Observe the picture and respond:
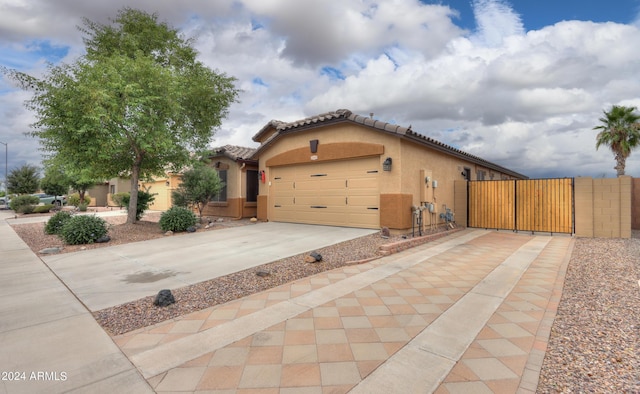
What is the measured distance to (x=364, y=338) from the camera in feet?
10.1

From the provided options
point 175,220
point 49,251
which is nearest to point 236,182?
point 175,220

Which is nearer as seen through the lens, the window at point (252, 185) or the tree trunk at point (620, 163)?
the window at point (252, 185)

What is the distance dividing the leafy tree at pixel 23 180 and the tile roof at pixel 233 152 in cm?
2340

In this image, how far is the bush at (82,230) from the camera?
8375 millimetres

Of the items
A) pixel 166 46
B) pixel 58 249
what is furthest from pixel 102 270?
pixel 166 46

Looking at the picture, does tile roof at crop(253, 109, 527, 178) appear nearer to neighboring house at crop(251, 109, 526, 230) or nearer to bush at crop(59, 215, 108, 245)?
neighboring house at crop(251, 109, 526, 230)

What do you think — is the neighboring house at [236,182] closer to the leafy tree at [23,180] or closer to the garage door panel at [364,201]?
the garage door panel at [364,201]

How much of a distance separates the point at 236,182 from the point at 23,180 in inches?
1000

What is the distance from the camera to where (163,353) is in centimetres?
281

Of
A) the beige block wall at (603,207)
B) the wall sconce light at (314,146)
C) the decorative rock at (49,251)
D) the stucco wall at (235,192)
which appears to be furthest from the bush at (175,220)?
the beige block wall at (603,207)

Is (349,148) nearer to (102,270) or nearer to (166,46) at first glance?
(102,270)

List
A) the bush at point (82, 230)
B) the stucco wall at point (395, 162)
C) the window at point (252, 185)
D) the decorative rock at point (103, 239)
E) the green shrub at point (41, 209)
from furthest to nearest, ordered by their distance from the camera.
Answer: the green shrub at point (41, 209) → the window at point (252, 185) → the stucco wall at point (395, 162) → the decorative rock at point (103, 239) → the bush at point (82, 230)

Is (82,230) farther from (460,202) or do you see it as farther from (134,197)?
(460,202)

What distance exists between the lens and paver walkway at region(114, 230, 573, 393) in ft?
7.89
